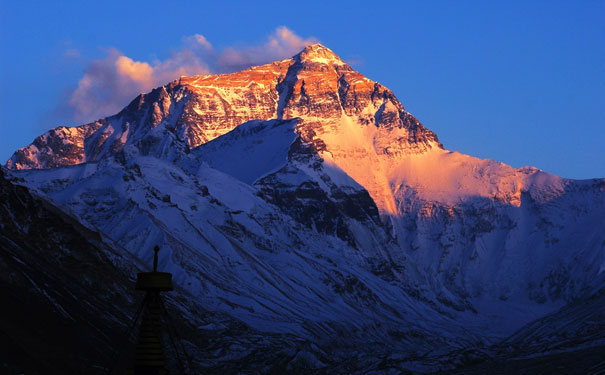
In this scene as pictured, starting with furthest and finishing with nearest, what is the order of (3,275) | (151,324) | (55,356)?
1. (3,275)
2. (55,356)
3. (151,324)

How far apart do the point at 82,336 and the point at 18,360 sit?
38.4 metres

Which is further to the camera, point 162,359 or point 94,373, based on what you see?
point 94,373

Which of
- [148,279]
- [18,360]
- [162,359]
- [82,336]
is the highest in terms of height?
[82,336]

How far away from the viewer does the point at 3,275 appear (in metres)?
194

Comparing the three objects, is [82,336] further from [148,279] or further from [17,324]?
[148,279]

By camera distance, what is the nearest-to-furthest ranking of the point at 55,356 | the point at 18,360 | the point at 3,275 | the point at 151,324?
the point at 151,324 < the point at 18,360 < the point at 55,356 < the point at 3,275

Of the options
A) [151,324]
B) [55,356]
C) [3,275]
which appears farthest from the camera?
[3,275]

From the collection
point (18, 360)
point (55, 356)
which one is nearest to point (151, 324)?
point (18, 360)

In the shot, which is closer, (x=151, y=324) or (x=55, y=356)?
(x=151, y=324)

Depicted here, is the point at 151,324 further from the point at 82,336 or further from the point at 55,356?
the point at 82,336

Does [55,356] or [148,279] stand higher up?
[55,356]

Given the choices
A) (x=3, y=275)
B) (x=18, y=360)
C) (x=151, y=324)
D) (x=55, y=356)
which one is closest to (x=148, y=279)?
(x=151, y=324)

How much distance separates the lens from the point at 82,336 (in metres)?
199

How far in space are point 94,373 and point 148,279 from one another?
117276 mm
